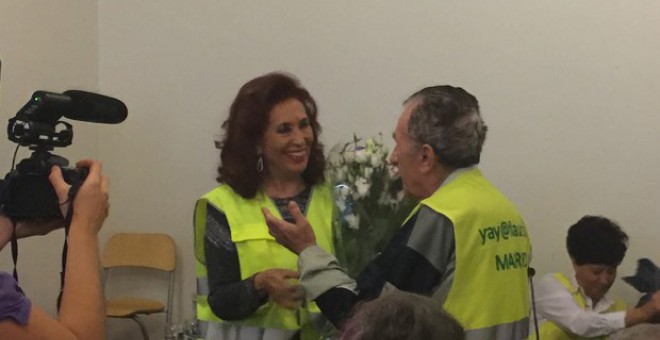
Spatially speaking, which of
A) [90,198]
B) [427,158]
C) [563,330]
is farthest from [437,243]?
[563,330]

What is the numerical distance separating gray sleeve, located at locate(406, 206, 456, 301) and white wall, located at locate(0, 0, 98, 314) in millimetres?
2701

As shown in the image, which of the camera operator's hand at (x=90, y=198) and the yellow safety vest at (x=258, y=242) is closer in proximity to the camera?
the camera operator's hand at (x=90, y=198)

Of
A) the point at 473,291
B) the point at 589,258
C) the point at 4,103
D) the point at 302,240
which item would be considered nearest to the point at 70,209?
the point at 302,240

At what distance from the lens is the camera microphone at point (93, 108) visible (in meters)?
1.71

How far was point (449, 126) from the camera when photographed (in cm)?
182

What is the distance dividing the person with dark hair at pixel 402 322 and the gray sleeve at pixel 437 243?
42 cm

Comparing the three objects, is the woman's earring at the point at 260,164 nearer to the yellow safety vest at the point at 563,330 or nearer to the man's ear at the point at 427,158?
the man's ear at the point at 427,158

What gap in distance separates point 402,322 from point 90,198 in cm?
66

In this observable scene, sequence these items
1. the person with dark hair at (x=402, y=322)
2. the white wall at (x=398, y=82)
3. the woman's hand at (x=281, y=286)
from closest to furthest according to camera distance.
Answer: the person with dark hair at (x=402, y=322), the woman's hand at (x=281, y=286), the white wall at (x=398, y=82)

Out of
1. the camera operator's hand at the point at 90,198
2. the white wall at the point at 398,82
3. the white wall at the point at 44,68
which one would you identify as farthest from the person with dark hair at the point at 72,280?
the white wall at the point at 44,68

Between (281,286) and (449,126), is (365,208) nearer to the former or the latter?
(281,286)

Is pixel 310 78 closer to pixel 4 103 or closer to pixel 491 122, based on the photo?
pixel 491 122

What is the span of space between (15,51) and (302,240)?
268cm

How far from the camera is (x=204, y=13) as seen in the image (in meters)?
4.26
